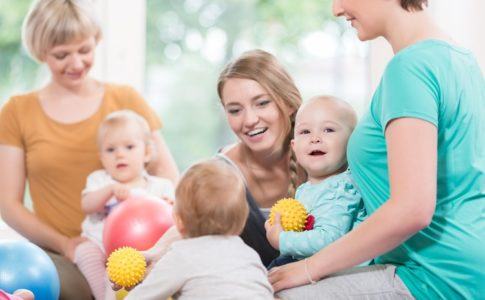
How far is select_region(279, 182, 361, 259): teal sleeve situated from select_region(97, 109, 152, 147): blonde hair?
95cm

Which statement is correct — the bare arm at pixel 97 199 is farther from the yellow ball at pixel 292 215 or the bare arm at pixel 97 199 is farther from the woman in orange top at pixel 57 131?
the yellow ball at pixel 292 215

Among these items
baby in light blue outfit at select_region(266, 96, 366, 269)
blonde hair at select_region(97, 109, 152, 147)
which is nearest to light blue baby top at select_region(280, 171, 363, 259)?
baby in light blue outfit at select_region(266, 96, 366, 269)

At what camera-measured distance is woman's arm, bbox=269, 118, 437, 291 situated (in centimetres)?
147

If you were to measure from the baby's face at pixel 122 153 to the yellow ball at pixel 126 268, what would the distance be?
78 centimetres

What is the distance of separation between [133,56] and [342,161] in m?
1.56

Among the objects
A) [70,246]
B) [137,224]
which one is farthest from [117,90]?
[137,224]

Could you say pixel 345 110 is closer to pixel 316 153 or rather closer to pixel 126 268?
pixel 316 153

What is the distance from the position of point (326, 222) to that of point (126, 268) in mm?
487

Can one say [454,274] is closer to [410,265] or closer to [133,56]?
[410,265]

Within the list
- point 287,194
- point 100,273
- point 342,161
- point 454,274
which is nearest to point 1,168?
point 100,273

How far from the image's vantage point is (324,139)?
1897 millimetres

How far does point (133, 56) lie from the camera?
323cm

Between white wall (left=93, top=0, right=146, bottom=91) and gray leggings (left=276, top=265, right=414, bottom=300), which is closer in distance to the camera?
gray leggings (left=276, top=265, right=414, bottom=300)

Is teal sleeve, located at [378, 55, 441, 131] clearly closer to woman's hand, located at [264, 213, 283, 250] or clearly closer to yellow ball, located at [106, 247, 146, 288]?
woman's hand, located at [264, 213, 283, 250]
